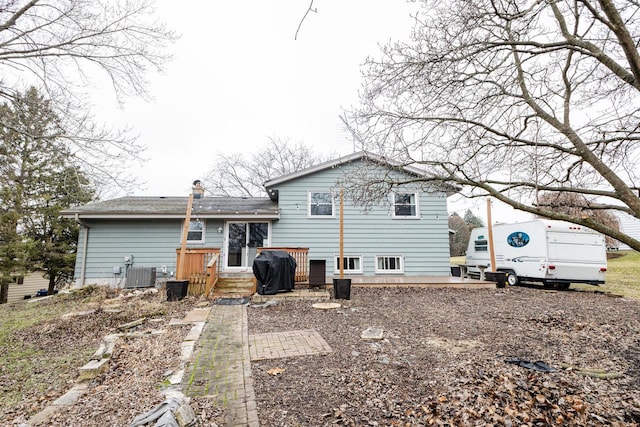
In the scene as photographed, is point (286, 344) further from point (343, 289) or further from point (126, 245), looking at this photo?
point (126, 245)

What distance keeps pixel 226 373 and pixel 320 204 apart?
8.90m

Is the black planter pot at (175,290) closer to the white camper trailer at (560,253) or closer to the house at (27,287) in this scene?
the white camper trailer at (560,253)

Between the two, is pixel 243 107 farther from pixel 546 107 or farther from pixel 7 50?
pixel 546 107

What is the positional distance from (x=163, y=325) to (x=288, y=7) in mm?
5832

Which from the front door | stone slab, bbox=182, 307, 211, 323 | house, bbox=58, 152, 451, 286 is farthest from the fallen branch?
the front door

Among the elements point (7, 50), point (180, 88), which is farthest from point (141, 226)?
point (7, 50)

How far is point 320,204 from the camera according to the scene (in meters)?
12.0

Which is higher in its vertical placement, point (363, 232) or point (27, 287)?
point (363, 232)

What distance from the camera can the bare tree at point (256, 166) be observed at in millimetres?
25781

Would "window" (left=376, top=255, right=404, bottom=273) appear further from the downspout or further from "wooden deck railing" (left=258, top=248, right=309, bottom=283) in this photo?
the downspout

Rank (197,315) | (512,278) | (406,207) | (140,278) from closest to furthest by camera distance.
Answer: (197,315) < (140,278) < (406,207) < (512,278)

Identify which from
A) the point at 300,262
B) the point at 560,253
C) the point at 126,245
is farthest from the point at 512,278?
the point at 126,245

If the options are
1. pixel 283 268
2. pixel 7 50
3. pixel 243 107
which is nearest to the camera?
pixel 7 50

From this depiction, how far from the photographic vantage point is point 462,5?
12.3 feet
